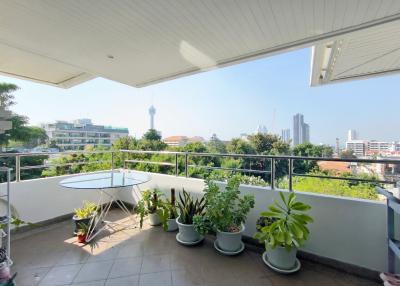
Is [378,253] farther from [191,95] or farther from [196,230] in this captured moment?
[191,95]

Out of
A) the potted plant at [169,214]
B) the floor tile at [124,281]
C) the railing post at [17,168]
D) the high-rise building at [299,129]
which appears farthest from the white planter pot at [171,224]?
the high-rise building at [299,129]

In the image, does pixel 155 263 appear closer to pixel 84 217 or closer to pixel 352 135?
pixel 84 217

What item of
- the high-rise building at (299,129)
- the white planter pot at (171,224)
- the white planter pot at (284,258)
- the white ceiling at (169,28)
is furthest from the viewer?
the high-rise building at (299,129)

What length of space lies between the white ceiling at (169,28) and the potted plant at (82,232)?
217 cm

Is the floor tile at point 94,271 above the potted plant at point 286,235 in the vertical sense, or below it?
below

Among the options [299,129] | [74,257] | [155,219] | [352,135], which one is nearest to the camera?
[74,257]

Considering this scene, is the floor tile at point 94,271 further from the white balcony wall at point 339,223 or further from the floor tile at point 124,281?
the white balcony wall at point 339,223

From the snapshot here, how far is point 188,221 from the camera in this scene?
2531mm

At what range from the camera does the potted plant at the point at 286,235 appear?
73.0 inches

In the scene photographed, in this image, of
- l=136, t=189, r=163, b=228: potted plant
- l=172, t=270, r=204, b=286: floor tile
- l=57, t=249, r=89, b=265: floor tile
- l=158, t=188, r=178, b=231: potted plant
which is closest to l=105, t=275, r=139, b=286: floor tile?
l=172, t=270, r=204, b=286: floor tile

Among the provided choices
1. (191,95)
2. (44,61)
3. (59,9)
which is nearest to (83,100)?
(191,95)

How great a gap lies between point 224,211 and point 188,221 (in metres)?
0.54

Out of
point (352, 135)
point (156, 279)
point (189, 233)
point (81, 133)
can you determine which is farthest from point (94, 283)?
point (352, 135)

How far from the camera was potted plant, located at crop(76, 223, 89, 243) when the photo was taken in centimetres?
254
